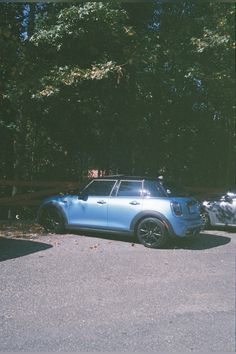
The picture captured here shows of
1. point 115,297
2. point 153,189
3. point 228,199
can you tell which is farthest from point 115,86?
point 115,297

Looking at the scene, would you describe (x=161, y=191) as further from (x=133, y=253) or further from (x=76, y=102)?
(x=76, y=102)

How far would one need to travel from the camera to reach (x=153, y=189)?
964 cm

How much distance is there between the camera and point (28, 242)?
951cm

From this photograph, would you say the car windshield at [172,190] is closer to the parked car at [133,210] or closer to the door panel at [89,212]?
the parked car at [133,210]

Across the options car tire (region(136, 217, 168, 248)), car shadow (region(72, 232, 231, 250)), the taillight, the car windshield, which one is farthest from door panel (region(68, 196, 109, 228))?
the taillight

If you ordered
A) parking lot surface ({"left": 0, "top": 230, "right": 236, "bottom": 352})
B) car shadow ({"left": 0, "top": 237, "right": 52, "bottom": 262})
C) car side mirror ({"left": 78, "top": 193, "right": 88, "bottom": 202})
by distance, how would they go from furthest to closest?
car side mirror ({"left": 78, "top": 193, "right": 88, "bottom": 202}) → car shadow ({"left": 0, "top": 237, "right": 52, "bottom": 262}) → parking lot surface ({"left": 0, "top": 230, "right": 236, "bottom": 352})

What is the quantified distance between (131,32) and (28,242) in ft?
23.8

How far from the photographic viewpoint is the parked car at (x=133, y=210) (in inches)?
366

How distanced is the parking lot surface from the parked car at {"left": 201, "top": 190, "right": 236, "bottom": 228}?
2484mm

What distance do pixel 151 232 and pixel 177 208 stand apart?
0.76 metres

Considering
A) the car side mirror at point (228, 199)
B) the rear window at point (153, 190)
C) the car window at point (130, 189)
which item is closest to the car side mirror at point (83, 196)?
the car window at point (130, 189)

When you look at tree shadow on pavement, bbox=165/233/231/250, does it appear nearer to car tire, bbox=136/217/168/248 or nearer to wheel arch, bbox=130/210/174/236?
car tire, bbox=136/217/168/248

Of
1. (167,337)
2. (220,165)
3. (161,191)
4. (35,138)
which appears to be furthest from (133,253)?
(220,165)

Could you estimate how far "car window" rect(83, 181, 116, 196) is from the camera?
400 inches
